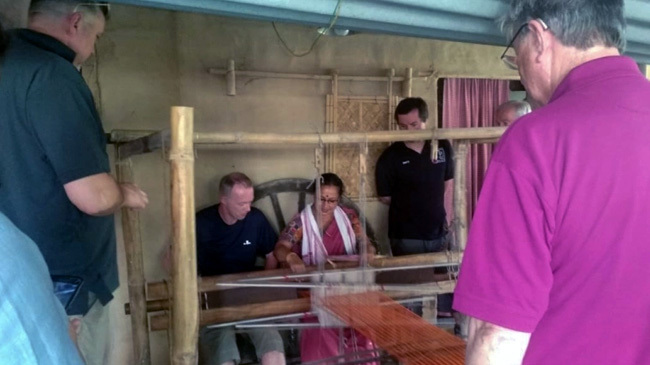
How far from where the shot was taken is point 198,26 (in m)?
3.21

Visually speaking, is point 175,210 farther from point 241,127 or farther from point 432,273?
point 241,127

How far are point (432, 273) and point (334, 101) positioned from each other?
144cm

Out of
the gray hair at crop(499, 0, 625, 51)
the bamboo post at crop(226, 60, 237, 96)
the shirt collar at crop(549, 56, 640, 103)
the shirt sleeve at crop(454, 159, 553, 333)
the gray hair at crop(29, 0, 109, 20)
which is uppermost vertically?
the bamboo post at crop(226, 60, 237, 96)

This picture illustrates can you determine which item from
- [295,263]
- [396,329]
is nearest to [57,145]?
[396,329]

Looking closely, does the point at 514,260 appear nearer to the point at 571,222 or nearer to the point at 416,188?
the point at 571,222

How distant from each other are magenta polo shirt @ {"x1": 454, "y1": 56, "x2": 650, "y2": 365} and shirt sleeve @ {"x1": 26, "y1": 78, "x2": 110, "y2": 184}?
95 cm

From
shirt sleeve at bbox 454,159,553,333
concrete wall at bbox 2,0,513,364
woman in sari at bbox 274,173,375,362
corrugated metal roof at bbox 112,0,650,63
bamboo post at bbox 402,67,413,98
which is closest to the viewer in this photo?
shirt sleeve at bbox 454,159,553,333

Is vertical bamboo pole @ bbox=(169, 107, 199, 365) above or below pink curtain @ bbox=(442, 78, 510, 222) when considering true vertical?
below

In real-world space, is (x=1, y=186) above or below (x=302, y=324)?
above

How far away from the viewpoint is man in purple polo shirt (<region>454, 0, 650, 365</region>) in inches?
31.5

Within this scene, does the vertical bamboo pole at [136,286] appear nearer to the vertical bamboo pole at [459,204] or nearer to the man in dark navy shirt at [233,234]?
the man in dark navy shirt at [233,234]

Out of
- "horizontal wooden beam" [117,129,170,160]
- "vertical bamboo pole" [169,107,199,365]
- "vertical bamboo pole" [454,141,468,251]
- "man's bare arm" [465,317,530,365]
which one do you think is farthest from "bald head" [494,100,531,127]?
"man's bare arm" [465,317,530,365]

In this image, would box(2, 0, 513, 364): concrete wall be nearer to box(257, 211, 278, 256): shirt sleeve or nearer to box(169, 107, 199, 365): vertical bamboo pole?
box(257, 211, 278, 256): shirt sleeve

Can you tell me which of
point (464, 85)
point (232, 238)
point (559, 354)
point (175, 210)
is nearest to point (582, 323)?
point (559, 354)
